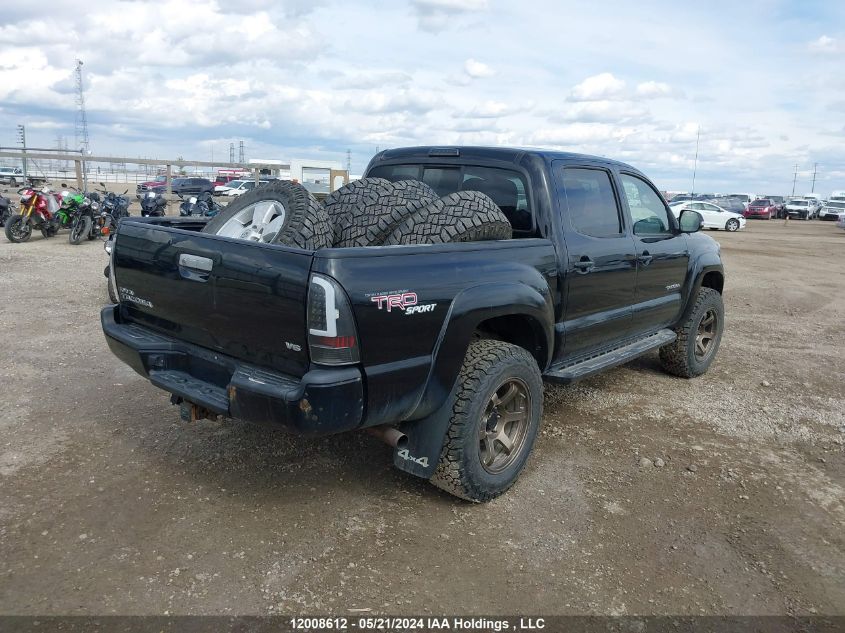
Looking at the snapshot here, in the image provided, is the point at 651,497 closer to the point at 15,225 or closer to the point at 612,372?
the point at 612,372

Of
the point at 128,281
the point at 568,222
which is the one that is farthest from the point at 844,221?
the point at 128,281

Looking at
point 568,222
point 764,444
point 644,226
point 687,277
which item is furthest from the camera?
point 687,277

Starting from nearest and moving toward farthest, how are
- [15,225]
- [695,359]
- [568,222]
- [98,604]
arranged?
[98,604] → [568,222] → [695,359] → [15,225]

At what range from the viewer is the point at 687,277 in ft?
18.7

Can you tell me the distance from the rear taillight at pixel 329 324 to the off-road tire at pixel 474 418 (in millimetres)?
819

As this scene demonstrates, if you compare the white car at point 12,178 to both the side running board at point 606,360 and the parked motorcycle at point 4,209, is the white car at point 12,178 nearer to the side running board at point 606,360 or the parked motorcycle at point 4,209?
the parked motorcycle at point 4,209

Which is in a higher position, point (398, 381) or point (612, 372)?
point (398, 381)

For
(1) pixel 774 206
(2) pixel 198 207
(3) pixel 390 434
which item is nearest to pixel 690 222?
(3) pixel 390 434

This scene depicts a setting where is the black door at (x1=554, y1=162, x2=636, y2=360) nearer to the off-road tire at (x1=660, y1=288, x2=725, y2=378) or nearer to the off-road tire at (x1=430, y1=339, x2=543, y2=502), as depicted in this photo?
the off-road tire at (x1=430, y1=339, x2=543, y2=502)

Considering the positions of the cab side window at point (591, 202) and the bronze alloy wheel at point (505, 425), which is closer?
the bronze alloy wheel at point (505, 425)

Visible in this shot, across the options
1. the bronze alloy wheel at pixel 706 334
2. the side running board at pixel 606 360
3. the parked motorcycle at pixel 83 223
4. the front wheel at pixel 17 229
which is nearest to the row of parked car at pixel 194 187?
the parked motorcycle at pixel 83 223

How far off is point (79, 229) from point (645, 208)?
12456mm

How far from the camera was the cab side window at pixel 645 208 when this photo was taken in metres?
5.07

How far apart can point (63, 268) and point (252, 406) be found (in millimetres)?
9524
